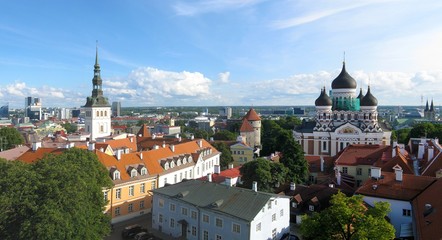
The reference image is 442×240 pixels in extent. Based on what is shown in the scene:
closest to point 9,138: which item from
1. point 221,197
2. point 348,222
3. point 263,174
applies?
point 263,174

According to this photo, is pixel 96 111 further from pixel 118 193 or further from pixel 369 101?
pixel 369 101

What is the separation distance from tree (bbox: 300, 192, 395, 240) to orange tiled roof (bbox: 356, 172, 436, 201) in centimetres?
884

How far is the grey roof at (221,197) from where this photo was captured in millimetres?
27812

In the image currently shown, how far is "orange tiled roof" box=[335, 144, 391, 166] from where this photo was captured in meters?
48.3

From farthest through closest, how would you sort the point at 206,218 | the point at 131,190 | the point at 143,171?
1. the point at 143,171
2. the point at 131,190
3. the point at 206,218

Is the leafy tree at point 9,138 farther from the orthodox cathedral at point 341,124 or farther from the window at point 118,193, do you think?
the orthodox cathedral at point 341,124

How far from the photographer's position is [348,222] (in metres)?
21.8

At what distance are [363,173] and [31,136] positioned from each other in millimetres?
78080

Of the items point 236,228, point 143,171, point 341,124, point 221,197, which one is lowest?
point 236,228

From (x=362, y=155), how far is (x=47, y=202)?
40204 millimetres

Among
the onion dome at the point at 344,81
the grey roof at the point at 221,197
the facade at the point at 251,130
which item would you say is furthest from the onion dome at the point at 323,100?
the grey roof at the point at 221,197

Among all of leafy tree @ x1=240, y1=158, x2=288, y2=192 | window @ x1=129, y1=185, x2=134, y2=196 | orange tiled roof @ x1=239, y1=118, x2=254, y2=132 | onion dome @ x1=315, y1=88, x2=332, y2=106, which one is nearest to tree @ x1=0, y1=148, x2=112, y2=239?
window @ x1=129, y1=185, x2=134, y2=196

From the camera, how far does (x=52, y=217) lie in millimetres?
22391

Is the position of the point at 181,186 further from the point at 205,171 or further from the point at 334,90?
the point at 334,90
